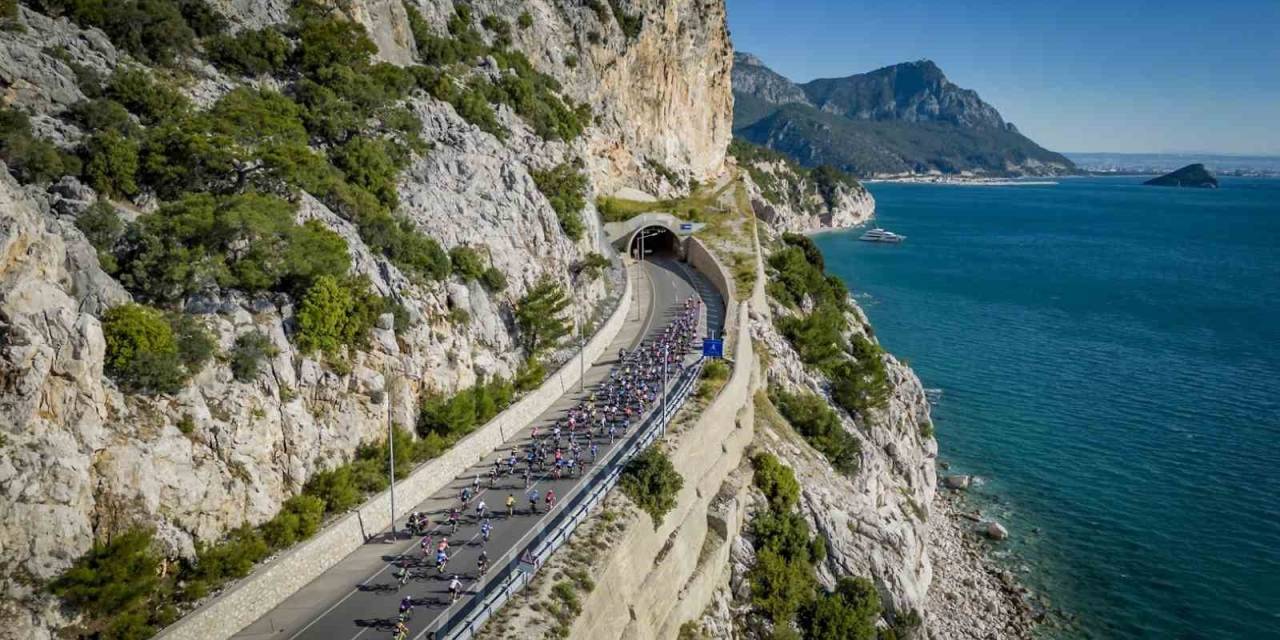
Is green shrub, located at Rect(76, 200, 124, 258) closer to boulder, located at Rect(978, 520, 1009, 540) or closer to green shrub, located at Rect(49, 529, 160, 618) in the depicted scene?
green shrub, located at Rect(49, 529, 160, 618)

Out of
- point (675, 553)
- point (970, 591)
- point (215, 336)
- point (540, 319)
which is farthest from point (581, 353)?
point (970, 591)

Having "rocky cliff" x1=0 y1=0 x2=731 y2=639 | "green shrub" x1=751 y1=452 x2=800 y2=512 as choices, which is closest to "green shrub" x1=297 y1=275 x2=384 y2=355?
"rocky cliff" x1=0 y1=0 x2=731 y2=639

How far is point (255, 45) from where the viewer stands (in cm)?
4516

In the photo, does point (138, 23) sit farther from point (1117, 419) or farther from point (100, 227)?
point (1117, 419)

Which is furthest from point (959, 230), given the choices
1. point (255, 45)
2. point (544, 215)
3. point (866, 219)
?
point (255, 45)

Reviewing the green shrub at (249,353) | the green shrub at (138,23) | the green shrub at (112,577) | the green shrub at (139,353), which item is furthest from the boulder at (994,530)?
the green shrub at (138,23)

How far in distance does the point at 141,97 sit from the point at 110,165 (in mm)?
6533

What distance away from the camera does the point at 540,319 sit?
4350cm

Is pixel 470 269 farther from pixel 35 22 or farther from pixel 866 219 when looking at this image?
pixel 866 219

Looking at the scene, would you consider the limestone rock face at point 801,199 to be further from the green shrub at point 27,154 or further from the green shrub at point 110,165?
the green shrub at point 27,154

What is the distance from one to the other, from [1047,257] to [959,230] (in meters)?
41.8

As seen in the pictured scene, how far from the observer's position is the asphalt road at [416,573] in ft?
77.2

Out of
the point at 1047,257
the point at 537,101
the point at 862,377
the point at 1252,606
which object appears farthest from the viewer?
the point at 1047,257

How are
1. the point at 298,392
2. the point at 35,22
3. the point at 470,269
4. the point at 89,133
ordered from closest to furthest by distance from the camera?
1. the point at 298,392
2. the point at 89,133
3. the point at 35,22
4. the point at 470,269
